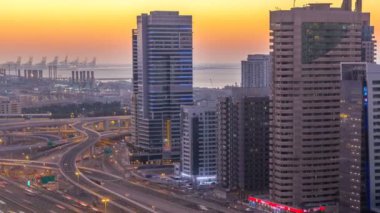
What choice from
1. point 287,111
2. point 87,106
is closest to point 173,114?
point 287,111

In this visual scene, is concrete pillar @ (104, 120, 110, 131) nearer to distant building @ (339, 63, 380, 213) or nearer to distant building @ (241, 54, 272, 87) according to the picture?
distant building @ (241, 54, 272, 87)

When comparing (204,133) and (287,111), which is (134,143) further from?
(287,111)

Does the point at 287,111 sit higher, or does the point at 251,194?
the point at 287,111

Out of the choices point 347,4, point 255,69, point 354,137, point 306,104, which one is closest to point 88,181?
point 306,104

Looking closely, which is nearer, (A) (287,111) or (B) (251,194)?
(A) (287,111)

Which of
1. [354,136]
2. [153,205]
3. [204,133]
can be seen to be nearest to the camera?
[354,136]

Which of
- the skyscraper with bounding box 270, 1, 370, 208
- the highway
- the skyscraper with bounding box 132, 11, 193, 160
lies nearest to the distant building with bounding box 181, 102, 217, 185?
the highway
